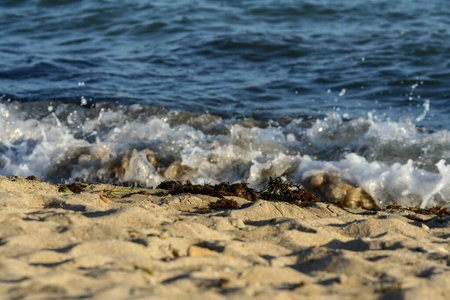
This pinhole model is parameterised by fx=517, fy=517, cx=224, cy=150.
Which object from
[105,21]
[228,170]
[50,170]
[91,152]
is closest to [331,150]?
[228,170]

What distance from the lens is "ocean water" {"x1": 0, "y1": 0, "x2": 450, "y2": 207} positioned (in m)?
6.05

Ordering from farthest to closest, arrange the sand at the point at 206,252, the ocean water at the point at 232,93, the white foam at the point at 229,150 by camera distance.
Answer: the ocean water at the point at 232,93 → the white foam at the point at 229,150 → the sand at the point at 206,252

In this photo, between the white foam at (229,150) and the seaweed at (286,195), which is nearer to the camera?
the seaweed at (286,195)

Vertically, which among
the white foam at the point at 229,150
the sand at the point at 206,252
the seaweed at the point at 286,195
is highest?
the sand at the point at 206,252

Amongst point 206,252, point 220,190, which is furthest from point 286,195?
point 206,252

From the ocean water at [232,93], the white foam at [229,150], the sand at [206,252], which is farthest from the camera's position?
the ocean water at [232,93]

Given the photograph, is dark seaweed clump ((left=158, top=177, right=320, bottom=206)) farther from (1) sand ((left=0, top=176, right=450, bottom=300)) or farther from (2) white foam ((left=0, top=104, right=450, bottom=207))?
(2) white foam ((left=0, top=104, right=450, bottom=207))

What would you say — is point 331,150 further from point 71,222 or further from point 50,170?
point 71,222

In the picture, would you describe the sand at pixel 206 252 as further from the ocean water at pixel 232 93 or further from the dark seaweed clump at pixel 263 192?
the ocean water at pixel 232 93

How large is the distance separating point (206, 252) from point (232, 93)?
235 inches

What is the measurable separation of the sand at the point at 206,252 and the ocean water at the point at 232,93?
211cm

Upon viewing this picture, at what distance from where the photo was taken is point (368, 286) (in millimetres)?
2438

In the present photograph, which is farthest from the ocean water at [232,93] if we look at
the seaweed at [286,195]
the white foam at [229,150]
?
the seaweed at [286,195]

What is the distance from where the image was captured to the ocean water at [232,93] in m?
6.05
